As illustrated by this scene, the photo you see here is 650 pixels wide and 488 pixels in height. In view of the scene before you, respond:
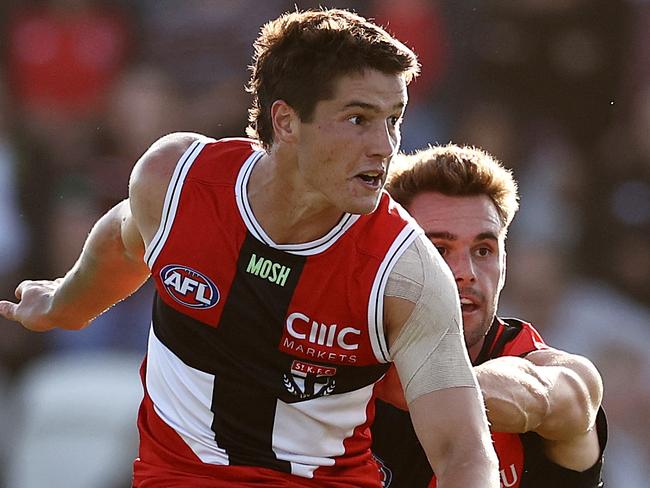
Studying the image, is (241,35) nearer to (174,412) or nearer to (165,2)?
(165,2)

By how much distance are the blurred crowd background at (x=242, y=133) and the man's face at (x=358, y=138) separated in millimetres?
4529

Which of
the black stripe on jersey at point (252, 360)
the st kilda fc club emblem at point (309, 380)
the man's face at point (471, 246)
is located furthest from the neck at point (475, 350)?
the black stripe on jersey at point (252, 360)

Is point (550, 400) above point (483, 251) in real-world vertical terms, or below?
below

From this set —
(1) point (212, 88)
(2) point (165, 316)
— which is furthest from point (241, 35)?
(2) point (165, 316)

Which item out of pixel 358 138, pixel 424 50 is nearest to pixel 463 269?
pixel 358 138

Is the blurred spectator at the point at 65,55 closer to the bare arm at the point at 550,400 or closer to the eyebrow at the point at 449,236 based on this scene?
the eyebrow at the point at 449,236

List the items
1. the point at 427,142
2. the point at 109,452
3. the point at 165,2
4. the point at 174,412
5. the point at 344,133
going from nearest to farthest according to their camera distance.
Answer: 1. the point at 344,133
2. the point at 174,412
3. the point at 109,452
4. the point at 427,142
5. the point at 165,2

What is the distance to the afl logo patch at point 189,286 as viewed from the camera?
420 cm

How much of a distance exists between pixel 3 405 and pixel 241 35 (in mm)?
2951

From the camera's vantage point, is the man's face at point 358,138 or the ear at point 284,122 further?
the ear at point 284,122

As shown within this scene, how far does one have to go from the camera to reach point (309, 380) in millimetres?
4199

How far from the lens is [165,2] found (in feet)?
32.3

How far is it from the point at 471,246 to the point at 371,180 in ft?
3.43

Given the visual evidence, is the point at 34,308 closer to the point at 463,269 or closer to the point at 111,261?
the point at 111,261
